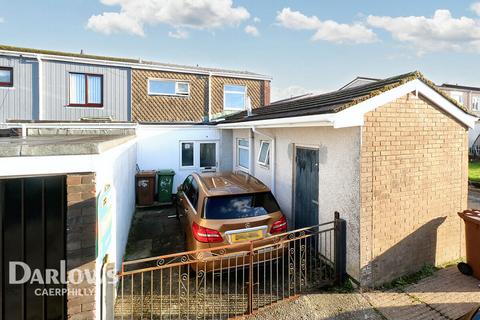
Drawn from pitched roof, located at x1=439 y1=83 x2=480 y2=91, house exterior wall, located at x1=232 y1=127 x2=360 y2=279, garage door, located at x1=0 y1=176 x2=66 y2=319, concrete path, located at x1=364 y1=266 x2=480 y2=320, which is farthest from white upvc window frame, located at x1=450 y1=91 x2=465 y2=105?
garage door, located at x1=0 y1=176 x2=66 y2=319

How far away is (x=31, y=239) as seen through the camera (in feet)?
8.39

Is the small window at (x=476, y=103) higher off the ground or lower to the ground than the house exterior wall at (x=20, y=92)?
higher

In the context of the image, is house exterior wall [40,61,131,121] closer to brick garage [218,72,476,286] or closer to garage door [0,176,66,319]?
brick garage [218,72,476,286]

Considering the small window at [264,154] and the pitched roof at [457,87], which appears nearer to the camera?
the small window at [264,154]

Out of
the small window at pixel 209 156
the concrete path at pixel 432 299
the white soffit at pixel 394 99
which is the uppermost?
the white soffit at pixel 394 99

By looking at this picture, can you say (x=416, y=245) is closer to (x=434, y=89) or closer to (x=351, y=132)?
(x=351, y=132)

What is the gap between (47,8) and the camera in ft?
28.2

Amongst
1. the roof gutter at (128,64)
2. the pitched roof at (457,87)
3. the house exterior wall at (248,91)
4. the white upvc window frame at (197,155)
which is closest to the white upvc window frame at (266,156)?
the white upvc window frame at (197,155)

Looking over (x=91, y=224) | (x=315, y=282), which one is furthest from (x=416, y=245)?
(x=91, y=224)

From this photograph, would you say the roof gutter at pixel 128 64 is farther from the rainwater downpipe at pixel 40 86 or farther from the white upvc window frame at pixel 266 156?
the white upvc window frame at pixel 266 156

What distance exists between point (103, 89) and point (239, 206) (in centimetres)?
1141

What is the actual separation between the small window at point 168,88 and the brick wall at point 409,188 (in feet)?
37.5

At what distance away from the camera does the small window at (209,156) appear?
12.0 m

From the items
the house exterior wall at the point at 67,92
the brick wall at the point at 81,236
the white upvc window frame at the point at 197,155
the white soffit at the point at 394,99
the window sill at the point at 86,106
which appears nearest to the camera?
the brick wall at the point at 81,236
